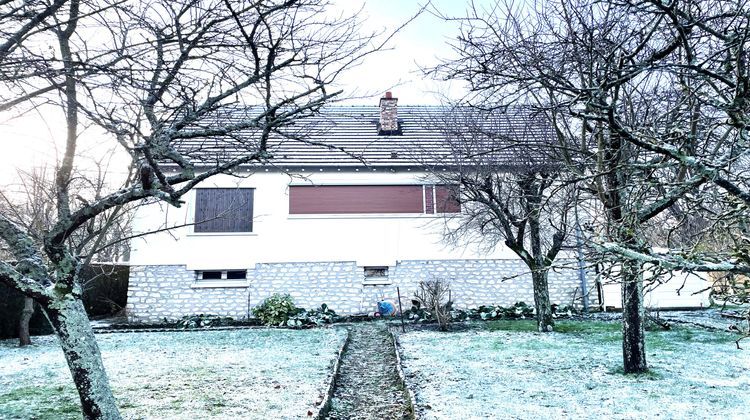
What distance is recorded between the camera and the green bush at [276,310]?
13807 mm

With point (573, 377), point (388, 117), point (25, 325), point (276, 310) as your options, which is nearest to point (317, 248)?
point (276, 310)

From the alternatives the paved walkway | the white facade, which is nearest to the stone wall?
the white facade

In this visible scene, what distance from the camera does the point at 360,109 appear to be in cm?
2019

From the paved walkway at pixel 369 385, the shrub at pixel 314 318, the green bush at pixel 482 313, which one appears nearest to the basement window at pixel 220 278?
the shrub at pixel 314 318

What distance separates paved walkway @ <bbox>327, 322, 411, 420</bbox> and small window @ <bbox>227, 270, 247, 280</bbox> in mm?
5342

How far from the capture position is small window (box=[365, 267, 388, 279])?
15414 millimetres

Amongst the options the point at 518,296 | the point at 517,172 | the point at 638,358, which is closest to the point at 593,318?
the point at 518,296

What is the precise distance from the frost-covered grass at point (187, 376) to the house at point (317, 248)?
3043 mm

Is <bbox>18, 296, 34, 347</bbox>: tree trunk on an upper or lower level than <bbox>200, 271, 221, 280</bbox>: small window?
lower

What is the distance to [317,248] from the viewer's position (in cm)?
1519

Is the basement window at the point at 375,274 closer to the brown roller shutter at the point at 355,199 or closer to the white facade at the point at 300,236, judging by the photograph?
the white facade at the point at 300,236

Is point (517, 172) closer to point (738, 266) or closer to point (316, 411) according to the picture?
point (316, 411)

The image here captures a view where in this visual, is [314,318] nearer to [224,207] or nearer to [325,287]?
[325,287]

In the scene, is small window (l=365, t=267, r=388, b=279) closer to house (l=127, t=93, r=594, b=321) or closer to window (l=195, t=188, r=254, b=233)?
house (l=127, t=93, r=594, b=321)
